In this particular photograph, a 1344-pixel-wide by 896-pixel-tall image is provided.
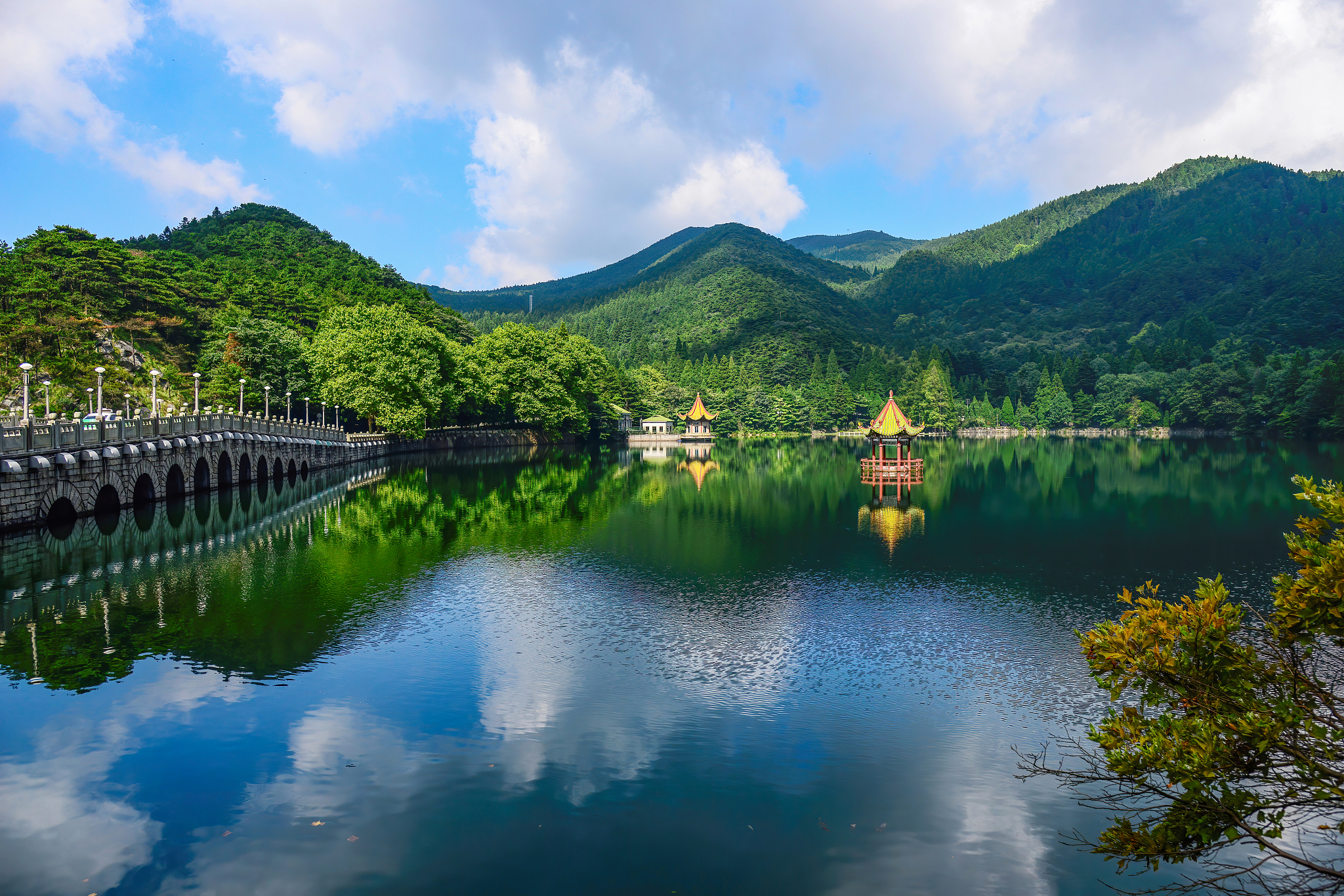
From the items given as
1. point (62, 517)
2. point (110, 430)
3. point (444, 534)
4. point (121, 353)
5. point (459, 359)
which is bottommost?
point (444, 534)

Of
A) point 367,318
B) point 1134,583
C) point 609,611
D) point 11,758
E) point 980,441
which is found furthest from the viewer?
point 980,441

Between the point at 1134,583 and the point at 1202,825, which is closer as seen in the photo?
the point at 1202,825

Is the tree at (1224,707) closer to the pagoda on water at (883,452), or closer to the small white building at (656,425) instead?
the pagoda on water at (883,452)

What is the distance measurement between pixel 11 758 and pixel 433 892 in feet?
28.6

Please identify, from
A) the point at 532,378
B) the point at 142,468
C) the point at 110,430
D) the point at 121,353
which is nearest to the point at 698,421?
the point at 532,378

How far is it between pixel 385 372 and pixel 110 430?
1691 inches

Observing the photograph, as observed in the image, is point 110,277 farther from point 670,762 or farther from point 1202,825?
point 1202,825

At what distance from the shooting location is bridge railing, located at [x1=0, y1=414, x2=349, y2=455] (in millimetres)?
31281

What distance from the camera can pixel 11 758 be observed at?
1402 cm

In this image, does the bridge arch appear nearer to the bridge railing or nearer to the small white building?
the bridge railing

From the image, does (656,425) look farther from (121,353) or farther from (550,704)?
(550,704)

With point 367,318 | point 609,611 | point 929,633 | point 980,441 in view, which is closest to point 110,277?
point 367,318

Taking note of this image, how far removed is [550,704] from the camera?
658 inches

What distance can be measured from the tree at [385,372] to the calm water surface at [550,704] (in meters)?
42.8
